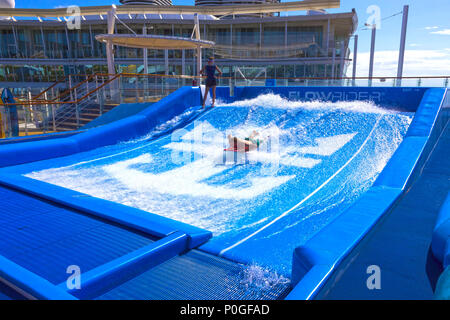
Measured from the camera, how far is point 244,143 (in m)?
7.03

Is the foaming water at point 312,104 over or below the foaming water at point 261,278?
over

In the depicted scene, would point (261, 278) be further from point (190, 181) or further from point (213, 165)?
point (213, 165)

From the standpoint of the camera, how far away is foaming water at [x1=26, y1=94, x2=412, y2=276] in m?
3.81

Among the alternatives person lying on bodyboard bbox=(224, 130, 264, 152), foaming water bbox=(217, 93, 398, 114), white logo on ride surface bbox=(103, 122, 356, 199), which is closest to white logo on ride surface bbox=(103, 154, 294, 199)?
white logo on ride surface bbox=(103, 122, 356, 199)

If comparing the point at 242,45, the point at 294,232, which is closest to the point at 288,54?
the point at 242,45

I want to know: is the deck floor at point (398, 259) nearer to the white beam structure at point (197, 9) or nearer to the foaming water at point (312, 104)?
the foaming water at point (312, 104)

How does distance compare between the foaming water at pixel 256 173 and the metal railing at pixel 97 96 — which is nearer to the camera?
the foaming water at pixel 256 173

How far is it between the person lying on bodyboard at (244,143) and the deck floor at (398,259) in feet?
12.8

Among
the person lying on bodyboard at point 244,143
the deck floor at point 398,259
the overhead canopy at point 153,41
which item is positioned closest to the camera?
the deck floor at point 398,259

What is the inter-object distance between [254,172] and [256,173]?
0.23 feet

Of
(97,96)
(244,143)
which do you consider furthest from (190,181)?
(97,96)

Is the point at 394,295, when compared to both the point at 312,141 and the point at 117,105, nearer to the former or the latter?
the point at 312,141

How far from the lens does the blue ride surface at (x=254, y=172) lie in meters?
3.18

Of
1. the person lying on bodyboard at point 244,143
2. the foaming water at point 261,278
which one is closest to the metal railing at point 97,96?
the person lying on bodyboard at point 244,143
